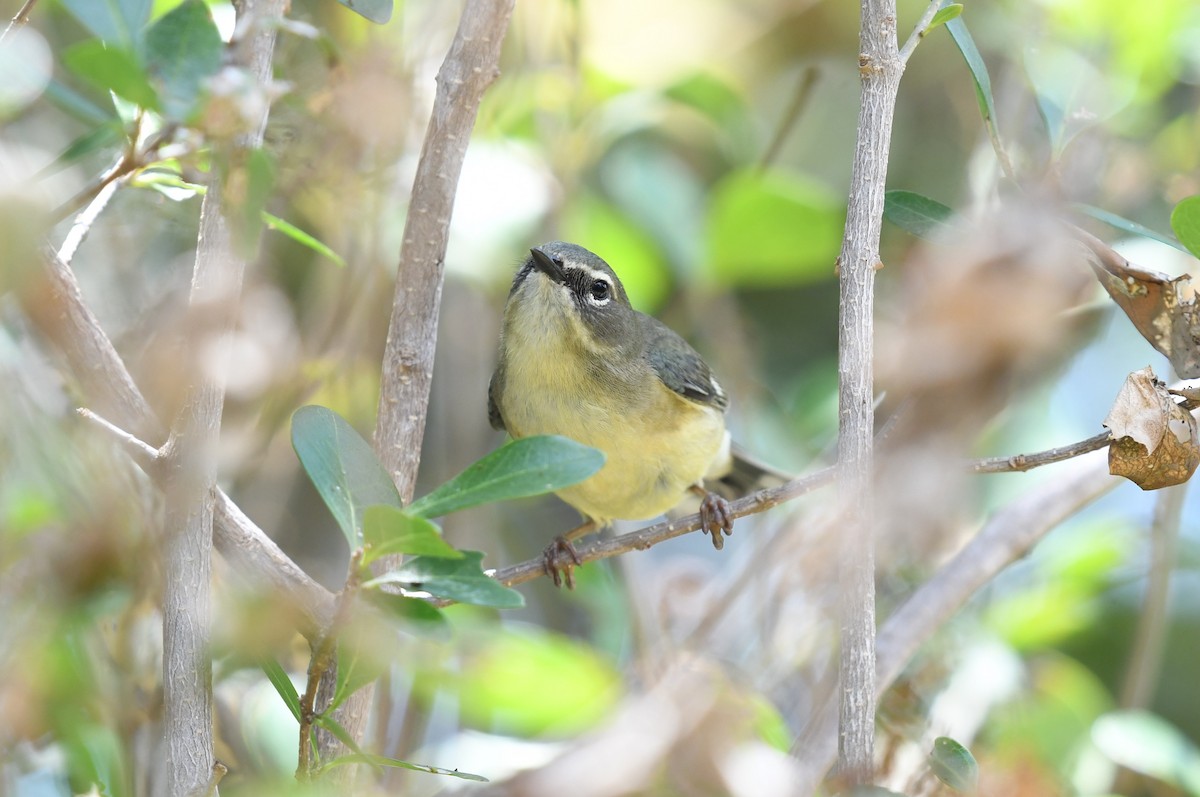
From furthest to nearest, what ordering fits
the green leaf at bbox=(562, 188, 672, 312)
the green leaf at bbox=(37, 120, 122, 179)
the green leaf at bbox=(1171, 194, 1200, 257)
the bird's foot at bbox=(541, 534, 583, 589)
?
the green leaf at bbox=(562, 188, 672, 312)
the bird's foot at bbox=(541, 534, 583, 589)
the green leaf at bbox=(37, 120, 122, 179)
the green leaf at bbox=(1171, 194, 1200, 257)

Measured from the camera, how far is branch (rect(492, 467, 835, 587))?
2793 mm

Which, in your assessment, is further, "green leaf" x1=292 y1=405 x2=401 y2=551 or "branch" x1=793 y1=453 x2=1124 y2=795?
"branch" x1=793 y1=453 x2=1124 y2=795

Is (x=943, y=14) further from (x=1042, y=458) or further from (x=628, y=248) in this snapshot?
(x=628, y=248)

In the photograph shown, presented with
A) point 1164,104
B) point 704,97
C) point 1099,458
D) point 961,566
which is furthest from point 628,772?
point 1164,104

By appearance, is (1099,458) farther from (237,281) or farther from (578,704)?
(237,281)

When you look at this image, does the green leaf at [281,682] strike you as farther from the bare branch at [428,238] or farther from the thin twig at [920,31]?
the thin twig at [920,31]

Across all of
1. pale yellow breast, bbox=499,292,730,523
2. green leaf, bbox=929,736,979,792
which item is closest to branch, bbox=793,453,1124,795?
green leaf, bbox=929,736,979,792

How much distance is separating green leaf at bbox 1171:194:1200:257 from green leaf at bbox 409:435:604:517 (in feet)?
4.53

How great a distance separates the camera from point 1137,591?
19.3 ft

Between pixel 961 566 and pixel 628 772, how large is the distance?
1435 millimetres

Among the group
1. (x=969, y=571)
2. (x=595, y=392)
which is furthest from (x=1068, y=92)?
(x=595, y=392)

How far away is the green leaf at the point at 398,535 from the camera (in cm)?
200

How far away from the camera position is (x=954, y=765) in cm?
223

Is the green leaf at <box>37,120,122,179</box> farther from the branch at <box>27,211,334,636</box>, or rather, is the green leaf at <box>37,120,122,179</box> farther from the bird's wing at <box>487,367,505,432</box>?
the bird's wing at <box>487,367,505,432</box>
